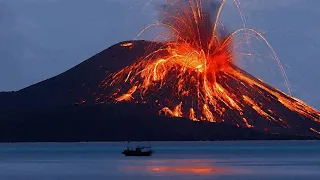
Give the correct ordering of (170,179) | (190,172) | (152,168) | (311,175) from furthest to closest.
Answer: (152,168) < (190,172) < (311,175) < (170,179)

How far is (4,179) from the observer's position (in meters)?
158

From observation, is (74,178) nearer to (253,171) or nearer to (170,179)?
(170,179)

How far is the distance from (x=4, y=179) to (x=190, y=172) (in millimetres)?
34468

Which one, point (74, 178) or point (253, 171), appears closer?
point (74, 178)

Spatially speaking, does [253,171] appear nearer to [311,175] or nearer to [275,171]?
[275,171]

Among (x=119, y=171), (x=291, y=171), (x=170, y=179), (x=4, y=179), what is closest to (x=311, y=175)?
(x=291, y=171)

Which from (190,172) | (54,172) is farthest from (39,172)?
(190,172)

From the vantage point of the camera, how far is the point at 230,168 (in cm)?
19388

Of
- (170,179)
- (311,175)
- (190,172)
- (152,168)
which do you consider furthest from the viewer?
(152,168)

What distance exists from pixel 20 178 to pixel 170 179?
984 inches

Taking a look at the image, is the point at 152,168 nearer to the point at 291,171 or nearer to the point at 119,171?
the point at 119,171

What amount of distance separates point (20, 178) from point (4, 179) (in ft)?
15.7

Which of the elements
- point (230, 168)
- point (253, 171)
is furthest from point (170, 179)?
point (230, 168)

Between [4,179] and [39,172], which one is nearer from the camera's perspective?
[4,179]
